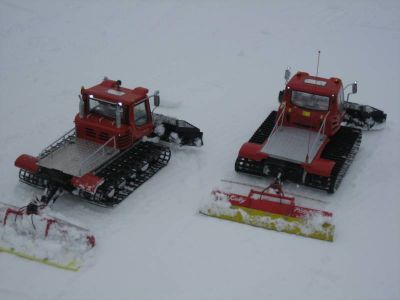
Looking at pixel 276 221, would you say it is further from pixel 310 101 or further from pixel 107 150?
pixel 107 150

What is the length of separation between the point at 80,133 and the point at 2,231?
105 inches

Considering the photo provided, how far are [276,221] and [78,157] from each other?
→ 12.1 feet

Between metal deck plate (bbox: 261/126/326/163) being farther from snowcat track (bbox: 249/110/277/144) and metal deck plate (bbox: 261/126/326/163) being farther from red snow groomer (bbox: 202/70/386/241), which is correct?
snowcat track (bbox: 249/110/277/144)

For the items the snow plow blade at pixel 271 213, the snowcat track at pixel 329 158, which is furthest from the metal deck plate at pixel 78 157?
the snowcat track at pixel 329 158

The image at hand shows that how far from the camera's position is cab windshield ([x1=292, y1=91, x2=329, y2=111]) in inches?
456

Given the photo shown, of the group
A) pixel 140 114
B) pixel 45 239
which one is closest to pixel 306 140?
pixel 140 114

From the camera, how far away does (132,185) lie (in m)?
10.7

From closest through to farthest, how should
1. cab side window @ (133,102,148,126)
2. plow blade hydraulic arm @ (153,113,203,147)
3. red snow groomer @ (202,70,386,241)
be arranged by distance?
red snow groomer @ (202,70,386,241) < cab side window @ (133,102,148,126) < plow blade hydraulic arm @ (153,113,203,147)

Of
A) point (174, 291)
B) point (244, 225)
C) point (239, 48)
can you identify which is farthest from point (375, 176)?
point (239, 48)

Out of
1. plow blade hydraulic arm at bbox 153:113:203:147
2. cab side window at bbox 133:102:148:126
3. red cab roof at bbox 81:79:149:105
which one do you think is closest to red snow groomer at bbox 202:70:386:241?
plow blade hydraulic arm at bbox 153:113:203:147

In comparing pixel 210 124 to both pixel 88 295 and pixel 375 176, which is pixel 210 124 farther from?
pixel 88 295

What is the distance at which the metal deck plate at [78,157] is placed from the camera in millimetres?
10047

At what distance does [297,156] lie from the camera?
35.3 ft

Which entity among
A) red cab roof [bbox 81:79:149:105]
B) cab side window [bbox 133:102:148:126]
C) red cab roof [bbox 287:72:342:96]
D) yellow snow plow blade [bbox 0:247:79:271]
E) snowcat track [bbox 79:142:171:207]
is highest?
red cab roof [bbox 287:72:342:96]
